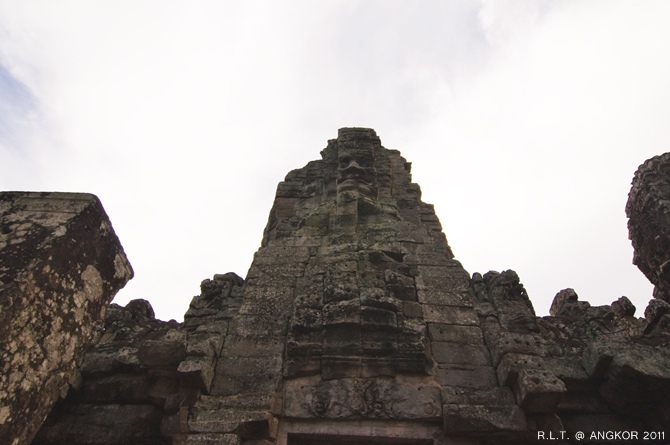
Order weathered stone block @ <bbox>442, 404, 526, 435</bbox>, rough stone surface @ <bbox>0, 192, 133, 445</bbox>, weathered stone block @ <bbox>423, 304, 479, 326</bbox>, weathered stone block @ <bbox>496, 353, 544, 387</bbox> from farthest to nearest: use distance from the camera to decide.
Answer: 1. weathered stone block @ <bbox>423, 304, 479, 326</bbox>
2. weathered stone block @ <bbox>496, 353, 544, 387</bbox>
3. weathered stone block @ <bbox>442, 404, 526, 435</bbox>
4. rough stone surface @ <bbox>0, 192, 133, 445</bbox>

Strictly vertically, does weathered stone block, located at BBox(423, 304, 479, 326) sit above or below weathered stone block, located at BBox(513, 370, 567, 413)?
above

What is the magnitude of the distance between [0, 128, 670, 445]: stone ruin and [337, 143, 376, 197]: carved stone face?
208cm

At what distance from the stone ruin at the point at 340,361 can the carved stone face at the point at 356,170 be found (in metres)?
2.08

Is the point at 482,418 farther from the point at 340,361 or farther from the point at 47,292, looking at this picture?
the point at 47,292

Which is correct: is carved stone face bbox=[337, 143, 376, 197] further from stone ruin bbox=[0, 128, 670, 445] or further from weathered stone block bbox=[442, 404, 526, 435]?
weathered stone block bbox=[442, 404, 526, 435]

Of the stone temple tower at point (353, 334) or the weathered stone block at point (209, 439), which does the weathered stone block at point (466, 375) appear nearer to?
the stone temple tower at point (353, 334)

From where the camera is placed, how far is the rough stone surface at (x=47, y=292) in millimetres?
3395

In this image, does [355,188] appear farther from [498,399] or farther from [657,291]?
[657,291]

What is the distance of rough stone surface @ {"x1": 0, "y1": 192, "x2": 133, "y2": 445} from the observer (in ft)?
11.1

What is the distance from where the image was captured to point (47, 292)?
12.2 feet

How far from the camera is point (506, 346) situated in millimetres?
4602

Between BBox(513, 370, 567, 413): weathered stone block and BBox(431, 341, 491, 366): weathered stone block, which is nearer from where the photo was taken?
BBox(513, 370, 567, 413): weathered stone block

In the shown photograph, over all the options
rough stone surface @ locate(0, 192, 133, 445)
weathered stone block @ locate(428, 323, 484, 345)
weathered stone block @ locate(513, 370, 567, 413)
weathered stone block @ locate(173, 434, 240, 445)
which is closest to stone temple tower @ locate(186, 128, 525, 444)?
weathered stone block @ locate(428, 323, 484, 345)

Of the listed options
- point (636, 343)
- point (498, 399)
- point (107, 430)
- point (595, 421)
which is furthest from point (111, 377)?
point (636, 343)
